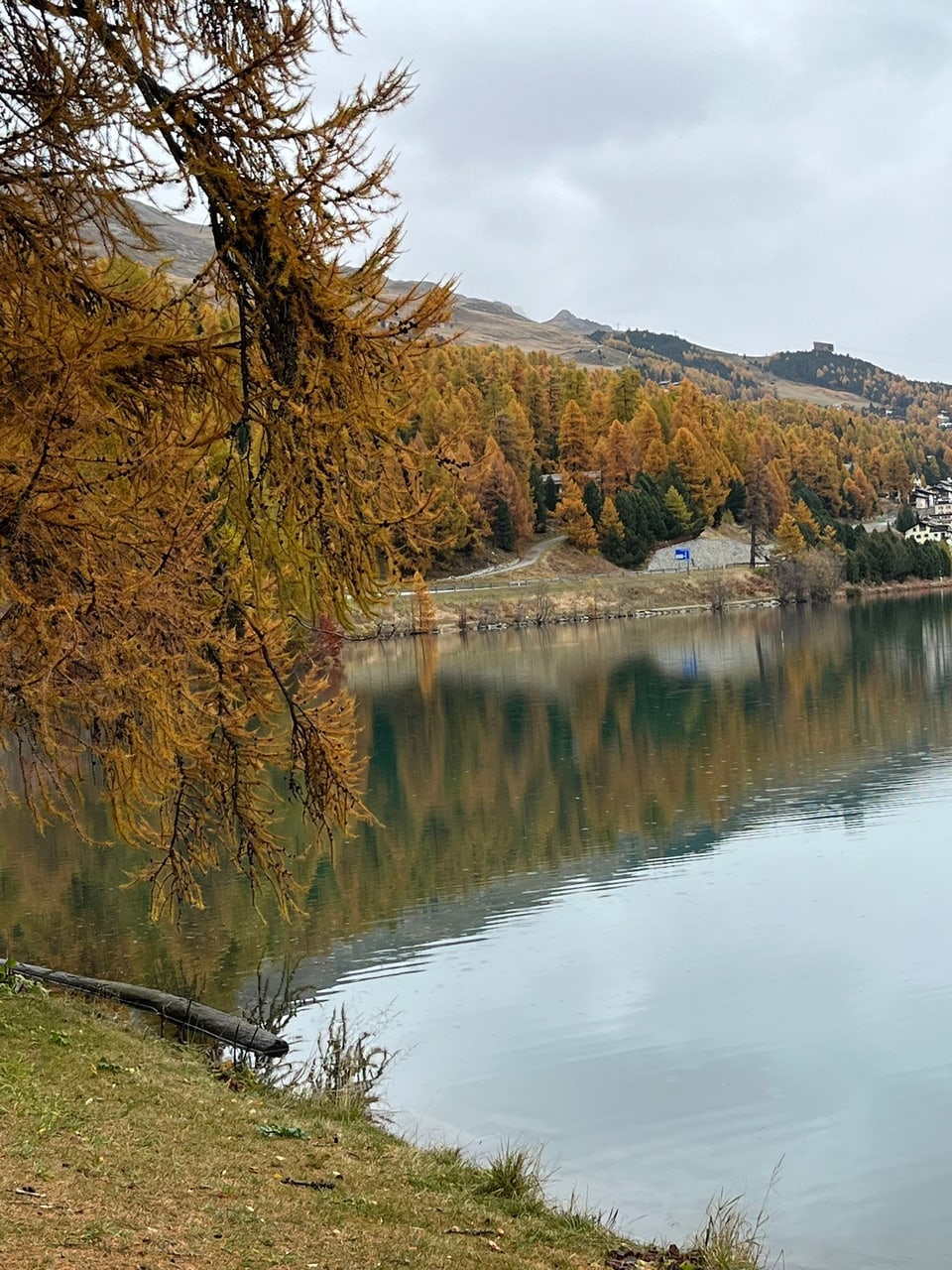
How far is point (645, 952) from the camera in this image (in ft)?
55.6

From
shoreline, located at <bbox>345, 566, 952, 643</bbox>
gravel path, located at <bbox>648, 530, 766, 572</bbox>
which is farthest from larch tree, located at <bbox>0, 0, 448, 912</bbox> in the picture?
gravel path, located at <bbox>648, 530, 766, 572</bbox>

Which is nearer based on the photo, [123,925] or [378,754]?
[123,925]

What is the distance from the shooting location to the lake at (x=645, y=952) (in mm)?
10898

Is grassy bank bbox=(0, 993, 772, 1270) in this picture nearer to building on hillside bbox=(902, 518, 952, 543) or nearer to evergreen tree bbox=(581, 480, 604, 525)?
evergreen tree bbox=(581, 480, 604, 525)

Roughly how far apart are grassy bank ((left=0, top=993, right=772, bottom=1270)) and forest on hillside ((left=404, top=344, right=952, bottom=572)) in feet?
309

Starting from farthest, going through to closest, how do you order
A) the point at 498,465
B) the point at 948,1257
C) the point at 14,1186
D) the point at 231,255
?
1. the point at 498,465
2. the point at 948,1257
3. the point at 231,255
4. the point at 14,1186

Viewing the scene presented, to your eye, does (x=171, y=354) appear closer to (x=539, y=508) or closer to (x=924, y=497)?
(x=539, y=508)

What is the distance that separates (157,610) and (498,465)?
112m

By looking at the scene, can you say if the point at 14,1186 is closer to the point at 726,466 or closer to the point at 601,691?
the point at 601,691

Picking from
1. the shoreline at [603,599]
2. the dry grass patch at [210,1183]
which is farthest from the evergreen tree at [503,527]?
the dry grass patch at [210,1183]

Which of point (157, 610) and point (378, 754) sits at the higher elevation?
point (157, 610)

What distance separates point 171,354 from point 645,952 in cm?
1177

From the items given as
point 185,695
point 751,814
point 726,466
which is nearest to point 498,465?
point 726,466

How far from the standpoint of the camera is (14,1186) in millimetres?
6453
